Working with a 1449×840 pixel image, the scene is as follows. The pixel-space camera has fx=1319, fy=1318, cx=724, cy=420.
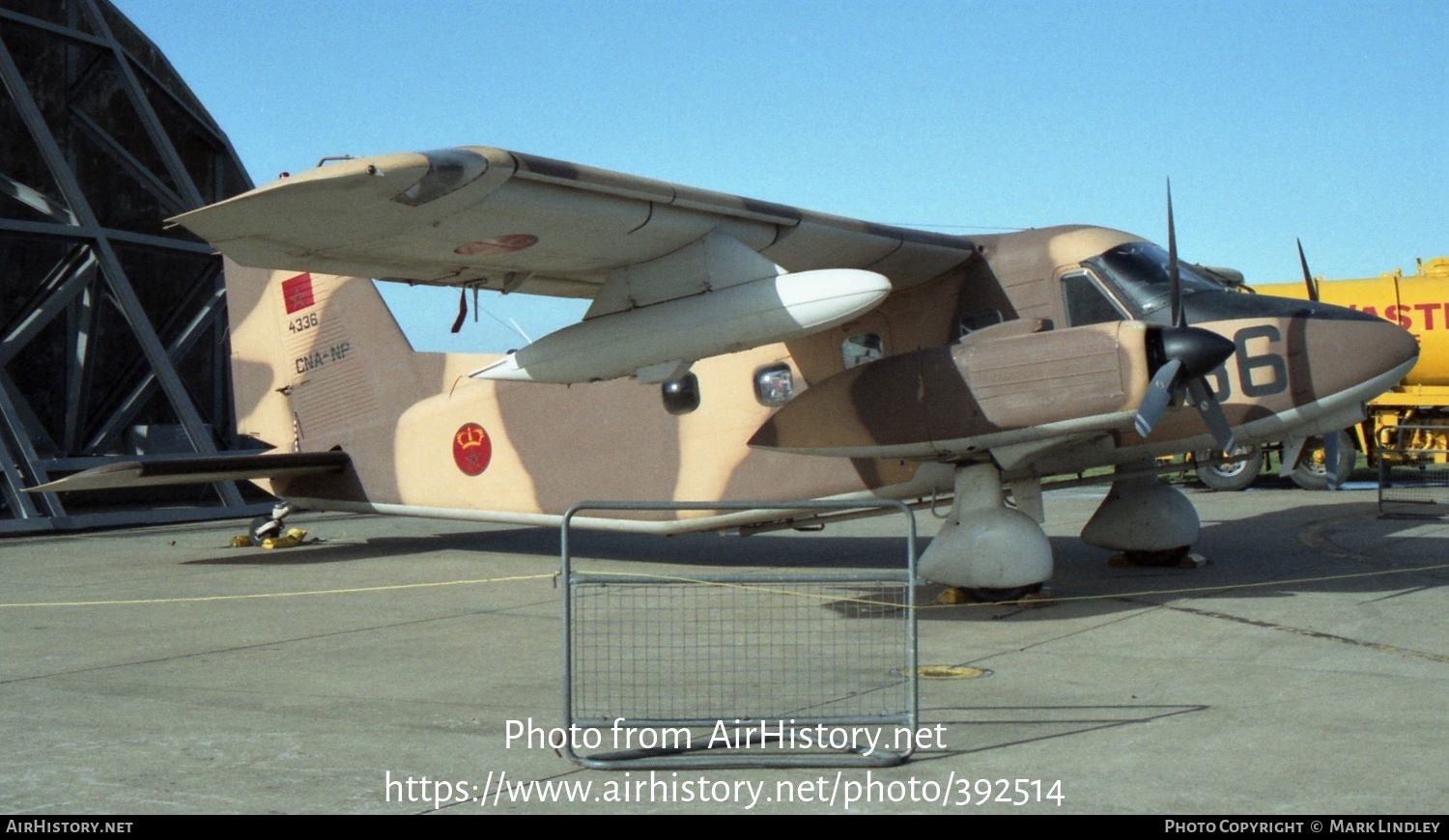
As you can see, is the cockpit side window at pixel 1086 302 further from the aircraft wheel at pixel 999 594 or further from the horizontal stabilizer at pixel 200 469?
the horizontal stabilizer at pixel 200 469

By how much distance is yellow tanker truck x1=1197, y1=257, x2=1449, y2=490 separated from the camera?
2459 centimetres

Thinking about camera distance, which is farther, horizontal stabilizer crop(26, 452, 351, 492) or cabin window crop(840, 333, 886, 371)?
horizontal stabilizer crop(26, 452, 351, 492)

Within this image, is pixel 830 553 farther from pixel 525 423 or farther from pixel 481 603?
pixel 481 603

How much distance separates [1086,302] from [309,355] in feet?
34.1

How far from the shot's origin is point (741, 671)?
841 cm

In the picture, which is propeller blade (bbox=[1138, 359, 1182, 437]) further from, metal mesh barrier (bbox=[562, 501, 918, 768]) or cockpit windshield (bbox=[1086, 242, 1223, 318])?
metal mesh barrier (bbox=[562, 501, 918, 768])

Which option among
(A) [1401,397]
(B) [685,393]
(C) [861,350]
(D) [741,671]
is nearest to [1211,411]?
(C) [861,350]

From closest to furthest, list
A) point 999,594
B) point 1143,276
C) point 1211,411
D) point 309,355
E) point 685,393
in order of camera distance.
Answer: point 1211,411
point 999,594
point 1143,276
point 685,393
point 309,355

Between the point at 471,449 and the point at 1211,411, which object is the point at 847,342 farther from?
the point at 471,449

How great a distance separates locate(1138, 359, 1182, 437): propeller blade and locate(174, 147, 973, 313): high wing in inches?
110

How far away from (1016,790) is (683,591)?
749 cm

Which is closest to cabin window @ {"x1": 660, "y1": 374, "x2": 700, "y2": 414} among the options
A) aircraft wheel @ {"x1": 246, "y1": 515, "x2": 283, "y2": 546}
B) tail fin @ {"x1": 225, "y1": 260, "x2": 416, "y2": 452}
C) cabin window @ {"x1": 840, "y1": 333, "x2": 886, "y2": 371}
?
cabin window @ {"x1": 840, "y1": 333, "x2": 886, "y2": 371}

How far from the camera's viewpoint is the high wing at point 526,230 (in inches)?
344

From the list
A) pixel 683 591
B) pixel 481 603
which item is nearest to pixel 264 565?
pixel 481 603
